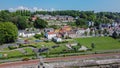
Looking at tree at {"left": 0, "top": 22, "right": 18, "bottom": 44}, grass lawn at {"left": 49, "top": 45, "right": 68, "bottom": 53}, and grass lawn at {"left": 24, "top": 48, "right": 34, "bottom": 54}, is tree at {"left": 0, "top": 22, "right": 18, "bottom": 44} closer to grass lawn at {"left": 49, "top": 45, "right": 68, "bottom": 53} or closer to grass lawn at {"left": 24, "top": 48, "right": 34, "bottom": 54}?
A: grass lawn at {"left": 24, "top": 48, "right": 34, "bottom": 54}

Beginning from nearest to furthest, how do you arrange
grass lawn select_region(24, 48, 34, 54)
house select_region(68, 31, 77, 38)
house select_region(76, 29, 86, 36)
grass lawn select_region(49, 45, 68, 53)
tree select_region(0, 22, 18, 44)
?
grass lawn select_region(24, 48, 34, 54)
grass lawn select_region(49, 45, 68, 53)
tree select_region(0, 22, 18, 44)
house select_region(68, 31, 77, 38)
house select_region(76, 29, 86, 36)

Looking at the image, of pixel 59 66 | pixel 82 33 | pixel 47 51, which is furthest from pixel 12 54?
pixel 82 33

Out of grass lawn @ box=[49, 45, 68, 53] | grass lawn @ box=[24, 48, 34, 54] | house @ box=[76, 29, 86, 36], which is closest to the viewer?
grass lawn @ box=[24, 48, 34, 54]

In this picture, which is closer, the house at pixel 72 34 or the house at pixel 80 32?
the house at pixel 72 34

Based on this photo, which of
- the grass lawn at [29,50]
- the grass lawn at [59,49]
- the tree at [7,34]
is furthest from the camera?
the tree at [7,34]

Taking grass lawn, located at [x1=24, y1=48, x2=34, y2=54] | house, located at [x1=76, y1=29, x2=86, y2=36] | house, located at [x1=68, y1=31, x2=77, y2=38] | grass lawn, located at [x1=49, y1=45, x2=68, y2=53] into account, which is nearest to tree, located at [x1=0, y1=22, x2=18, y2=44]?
grass lawn, located at [x1=24, y1=48, x2=34, y2=54]

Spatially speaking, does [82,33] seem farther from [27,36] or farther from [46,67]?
[46,67]

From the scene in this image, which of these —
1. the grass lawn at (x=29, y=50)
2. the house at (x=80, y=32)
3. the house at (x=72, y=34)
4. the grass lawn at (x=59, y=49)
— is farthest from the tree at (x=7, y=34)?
the house at (x=80, y=32)

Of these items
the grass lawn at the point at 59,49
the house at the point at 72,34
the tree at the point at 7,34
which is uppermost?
the tree at the point at 7,34

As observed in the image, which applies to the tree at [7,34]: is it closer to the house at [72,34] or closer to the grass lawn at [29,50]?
the grass lawn at [29,50]

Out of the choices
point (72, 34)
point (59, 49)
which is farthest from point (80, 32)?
point (59, 49)

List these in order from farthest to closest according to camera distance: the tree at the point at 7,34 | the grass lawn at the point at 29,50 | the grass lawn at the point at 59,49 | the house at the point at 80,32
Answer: the house at the point at 80,32 → the tree at the point at 7,34 → the grass lawn at the point at 59,49 → the grass lawn at the point at 29,50
